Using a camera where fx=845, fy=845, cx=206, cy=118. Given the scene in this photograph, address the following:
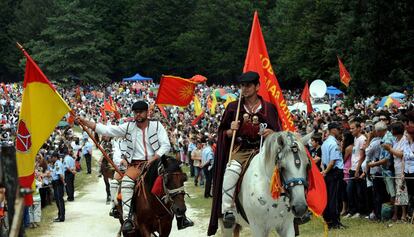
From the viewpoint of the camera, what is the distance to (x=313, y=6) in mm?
80062

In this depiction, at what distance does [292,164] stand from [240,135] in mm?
1797

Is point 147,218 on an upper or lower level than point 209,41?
lower

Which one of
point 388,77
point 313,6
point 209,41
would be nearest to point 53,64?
point 209,41

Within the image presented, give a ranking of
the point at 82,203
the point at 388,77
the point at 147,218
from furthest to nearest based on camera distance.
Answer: the point at 82,203
the point at 388,77
the point at 147,218

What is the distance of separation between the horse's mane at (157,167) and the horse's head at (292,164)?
2.86 meters

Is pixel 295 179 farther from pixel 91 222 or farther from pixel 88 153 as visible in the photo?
pixel 88 153

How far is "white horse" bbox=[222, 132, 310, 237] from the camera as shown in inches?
381

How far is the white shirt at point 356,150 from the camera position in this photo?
17.8 metres

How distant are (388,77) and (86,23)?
87044mm

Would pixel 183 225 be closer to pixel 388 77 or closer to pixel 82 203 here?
pixel 388 77

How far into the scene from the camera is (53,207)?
2850cm

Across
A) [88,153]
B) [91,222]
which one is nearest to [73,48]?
[88,153]

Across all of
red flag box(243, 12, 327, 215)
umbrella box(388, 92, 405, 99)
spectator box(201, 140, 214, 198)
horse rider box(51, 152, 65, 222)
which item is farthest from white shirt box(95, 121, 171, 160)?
umbrella box(388, 92, 405, 99)

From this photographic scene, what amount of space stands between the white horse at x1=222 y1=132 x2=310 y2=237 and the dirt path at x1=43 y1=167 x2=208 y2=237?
880 cm
